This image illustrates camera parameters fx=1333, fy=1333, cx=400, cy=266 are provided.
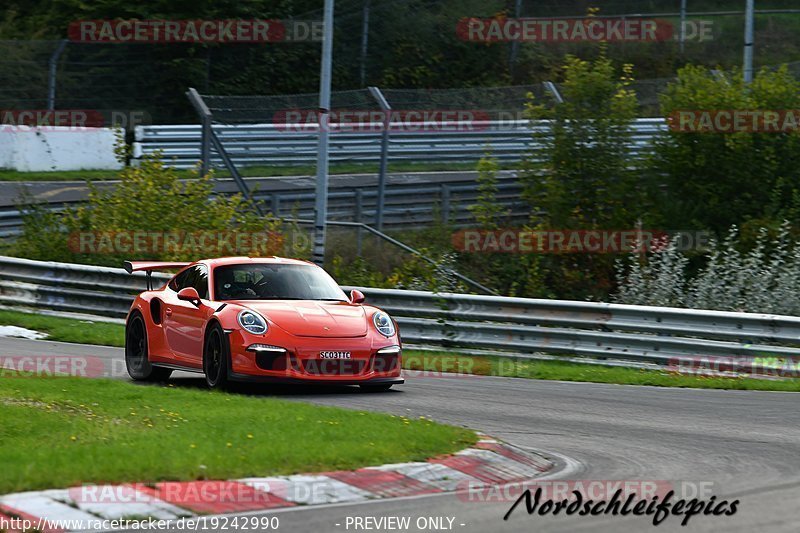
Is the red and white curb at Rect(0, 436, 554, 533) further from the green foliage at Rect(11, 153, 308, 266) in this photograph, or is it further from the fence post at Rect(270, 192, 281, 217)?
the fence post at Rect(270, 192, 281, 217)

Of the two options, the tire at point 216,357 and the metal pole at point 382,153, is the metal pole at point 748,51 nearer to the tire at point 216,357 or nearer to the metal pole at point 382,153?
the metal pole at point 382,153

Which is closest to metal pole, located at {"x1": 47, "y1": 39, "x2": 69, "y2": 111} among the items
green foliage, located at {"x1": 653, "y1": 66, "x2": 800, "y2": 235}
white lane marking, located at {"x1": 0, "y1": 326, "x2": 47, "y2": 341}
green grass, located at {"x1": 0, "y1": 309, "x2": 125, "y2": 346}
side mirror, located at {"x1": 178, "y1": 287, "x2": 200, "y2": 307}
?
green grass, located at {"x1": 0, "y1": 309, "x2": 125, "y2": 346}


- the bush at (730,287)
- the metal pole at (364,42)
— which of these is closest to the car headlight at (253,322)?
the bush at (730,287)

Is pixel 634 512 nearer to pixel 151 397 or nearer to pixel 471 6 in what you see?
pixel 151 397

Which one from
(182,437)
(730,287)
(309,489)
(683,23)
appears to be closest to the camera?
(309,489)

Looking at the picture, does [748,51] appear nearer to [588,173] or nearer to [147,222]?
[588,173]

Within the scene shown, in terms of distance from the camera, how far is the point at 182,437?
350 inches

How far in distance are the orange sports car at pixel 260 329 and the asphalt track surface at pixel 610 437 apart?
34cm

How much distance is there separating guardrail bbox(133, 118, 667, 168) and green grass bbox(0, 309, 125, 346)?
499 centimetres

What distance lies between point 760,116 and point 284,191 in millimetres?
9482

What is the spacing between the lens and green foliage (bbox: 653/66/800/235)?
24.9 m

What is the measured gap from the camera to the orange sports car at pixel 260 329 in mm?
12570

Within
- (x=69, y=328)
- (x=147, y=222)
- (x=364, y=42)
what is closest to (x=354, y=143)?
(x=147, y=222)

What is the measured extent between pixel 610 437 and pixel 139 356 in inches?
243
